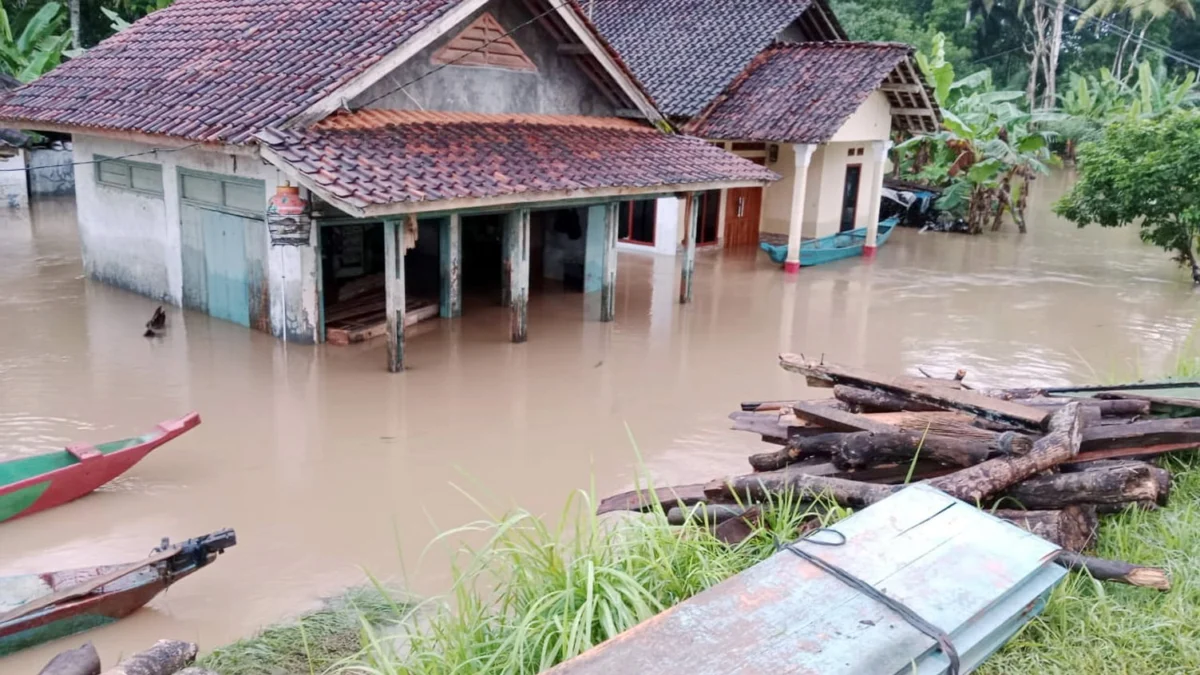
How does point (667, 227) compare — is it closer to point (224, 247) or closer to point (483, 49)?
point (483, 49)

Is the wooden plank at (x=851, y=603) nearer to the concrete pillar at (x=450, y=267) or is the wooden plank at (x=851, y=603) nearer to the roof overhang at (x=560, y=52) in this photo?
the roof overhang at (x=560, y=52)

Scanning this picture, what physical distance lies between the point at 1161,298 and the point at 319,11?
582 inches

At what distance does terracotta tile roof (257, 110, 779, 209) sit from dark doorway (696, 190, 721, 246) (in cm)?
510

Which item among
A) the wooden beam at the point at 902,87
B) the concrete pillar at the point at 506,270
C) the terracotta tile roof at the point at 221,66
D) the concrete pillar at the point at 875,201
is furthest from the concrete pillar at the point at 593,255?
the wooden beam at the point at 902,87

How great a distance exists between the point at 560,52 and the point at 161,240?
613 centimetres

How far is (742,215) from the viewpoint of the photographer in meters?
21.0

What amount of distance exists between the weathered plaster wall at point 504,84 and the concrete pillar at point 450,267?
1.62 meters

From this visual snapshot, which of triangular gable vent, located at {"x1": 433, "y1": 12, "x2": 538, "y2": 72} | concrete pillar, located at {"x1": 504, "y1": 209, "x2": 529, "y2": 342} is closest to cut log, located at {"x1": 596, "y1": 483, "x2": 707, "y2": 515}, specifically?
concrete pillar, located at {"x1": 504, "y1": 209, "x2": 529, "y2": 342}

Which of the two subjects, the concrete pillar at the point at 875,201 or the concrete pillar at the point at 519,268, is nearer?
the concrete pillar at the point at 519,268

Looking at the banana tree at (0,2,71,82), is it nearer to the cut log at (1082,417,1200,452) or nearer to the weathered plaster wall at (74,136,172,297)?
the weathered plaster wall at (74,136,172,297)

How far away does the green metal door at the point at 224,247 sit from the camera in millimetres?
11422

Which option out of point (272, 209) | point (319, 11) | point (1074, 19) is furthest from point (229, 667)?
point (1074, 19)

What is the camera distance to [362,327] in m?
12.1

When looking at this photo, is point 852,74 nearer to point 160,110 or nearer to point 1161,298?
point 1161,298
